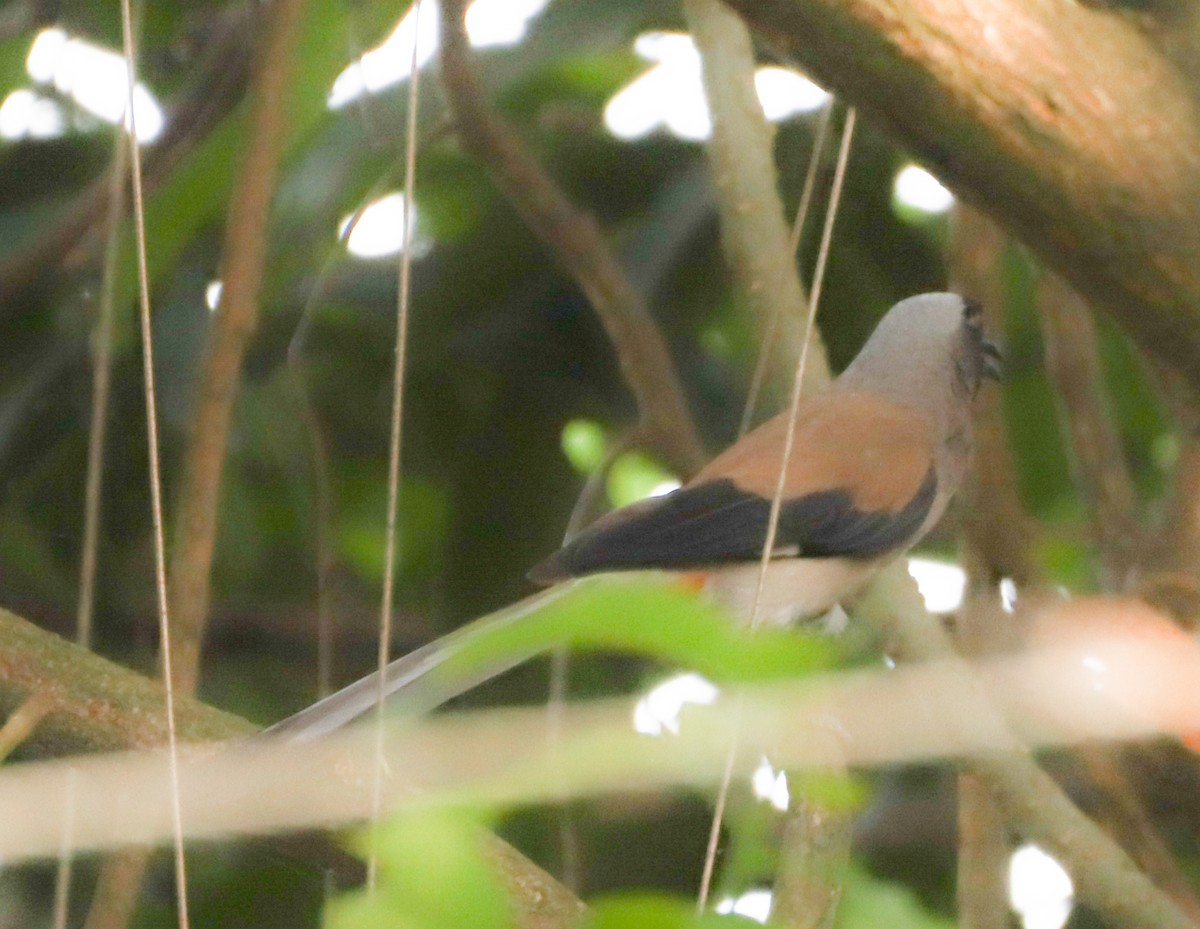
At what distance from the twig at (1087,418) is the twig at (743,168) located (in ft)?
0.81

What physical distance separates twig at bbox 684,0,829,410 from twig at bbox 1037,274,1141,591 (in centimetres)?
25

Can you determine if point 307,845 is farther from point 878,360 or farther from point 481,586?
point 878,360

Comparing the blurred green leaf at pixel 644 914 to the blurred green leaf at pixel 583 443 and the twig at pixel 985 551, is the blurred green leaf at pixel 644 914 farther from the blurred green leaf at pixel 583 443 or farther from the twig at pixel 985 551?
the blurred green leaf at pixel 583 443

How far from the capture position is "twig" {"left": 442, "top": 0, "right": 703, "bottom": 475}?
1578 mm

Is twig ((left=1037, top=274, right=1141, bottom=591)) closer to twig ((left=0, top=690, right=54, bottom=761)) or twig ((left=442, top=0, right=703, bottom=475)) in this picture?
twig ((left=442, top=0, right=703, bottom=475))

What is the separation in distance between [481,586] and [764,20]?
91cm

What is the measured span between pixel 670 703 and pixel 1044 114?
0.38m

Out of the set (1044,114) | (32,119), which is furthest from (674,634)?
(32,119)

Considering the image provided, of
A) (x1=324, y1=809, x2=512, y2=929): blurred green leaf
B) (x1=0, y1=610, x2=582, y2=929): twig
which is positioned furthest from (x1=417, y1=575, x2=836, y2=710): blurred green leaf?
(x1=0, y1=610, x2=582, y2=929): twig

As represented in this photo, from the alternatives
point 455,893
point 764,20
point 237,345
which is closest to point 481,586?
point 237,345

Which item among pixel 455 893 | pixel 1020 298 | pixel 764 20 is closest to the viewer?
pixel 455 893

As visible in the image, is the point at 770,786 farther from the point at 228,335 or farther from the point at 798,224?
the point at 228,335

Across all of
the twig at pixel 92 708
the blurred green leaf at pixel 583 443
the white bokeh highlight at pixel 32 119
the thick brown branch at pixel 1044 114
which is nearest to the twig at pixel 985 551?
the thick brown branch at pixel 1044 114

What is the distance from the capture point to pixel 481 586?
62.6 inches
